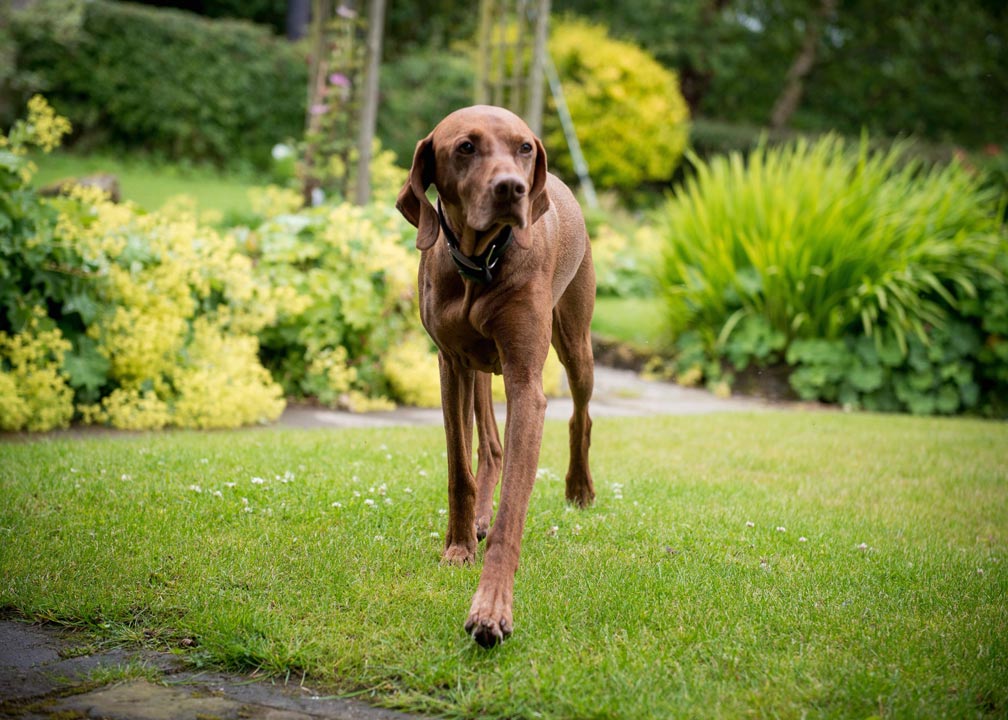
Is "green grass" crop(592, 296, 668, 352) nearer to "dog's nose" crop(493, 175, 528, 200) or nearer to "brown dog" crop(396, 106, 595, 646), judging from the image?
"brown dog" crop(396, 106, 595, 646)

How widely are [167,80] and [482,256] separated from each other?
47.4ft

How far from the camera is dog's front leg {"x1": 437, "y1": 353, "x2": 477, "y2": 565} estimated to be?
3182mm

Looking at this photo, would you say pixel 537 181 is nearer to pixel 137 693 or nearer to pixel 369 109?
pixel 137 693

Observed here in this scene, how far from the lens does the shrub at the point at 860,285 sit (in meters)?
7.62

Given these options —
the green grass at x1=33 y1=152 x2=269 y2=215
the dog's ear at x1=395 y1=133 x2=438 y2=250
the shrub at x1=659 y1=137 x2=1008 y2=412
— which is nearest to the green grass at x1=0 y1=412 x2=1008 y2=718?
the dog's ear at x1=395 y1=133 x2=438 y2=250

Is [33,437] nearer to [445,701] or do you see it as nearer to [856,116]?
[445,701]

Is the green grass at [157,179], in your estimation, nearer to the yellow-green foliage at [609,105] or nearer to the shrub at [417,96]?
the shrub at [417,96]

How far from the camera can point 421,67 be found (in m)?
17.8

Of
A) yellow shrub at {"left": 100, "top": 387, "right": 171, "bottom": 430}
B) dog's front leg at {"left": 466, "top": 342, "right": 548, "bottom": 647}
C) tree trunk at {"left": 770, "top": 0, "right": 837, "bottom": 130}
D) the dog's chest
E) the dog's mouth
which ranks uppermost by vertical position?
tree trunk at {"left": 770, "top": 0, "right": 837, "bottom": 130}

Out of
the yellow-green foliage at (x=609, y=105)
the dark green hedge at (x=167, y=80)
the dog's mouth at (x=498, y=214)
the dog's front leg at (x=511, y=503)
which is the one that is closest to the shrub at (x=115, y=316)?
the dog's front leg at (x=511, y=503)

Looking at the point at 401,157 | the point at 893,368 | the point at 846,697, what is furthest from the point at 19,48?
the point at 846,697

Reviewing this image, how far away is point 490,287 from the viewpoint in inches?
114

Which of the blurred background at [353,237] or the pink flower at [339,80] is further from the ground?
the pink flower at [339,80]

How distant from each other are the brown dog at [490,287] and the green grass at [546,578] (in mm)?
248
